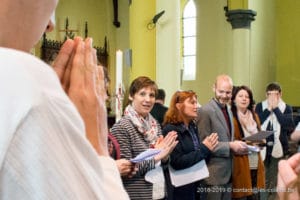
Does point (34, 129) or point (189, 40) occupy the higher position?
point (189, 40)

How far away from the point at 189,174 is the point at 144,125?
2.21ft

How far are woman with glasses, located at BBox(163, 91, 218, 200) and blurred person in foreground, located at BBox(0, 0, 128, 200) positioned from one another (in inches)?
120

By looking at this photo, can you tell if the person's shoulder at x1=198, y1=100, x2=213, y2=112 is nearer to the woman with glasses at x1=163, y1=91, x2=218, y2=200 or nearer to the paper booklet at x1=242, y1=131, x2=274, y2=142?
the woman with glasses at x1=163, y1=91, x2=218, y2=200

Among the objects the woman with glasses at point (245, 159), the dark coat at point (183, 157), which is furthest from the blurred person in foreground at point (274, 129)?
the dark coat at point (183, 157)

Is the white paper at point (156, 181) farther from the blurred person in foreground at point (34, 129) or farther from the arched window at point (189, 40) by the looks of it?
the arched window at point (189, 40)

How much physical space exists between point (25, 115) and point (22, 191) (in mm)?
83

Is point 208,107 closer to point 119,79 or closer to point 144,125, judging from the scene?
point 119,79

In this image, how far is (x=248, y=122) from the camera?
Result: 4.71 m

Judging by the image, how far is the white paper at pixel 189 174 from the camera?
363cm

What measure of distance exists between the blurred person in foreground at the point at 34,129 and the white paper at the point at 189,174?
305cm

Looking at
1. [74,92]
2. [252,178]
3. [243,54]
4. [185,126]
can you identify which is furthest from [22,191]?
[243,54]

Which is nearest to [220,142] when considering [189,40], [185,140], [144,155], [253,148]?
[253,148]

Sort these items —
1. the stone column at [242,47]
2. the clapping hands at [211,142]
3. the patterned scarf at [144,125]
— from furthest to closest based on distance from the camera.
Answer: the stone column at [242,47] → the clapping hands at [211,142] → the patterned scarf at [144,125]

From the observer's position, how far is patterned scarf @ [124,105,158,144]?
10.6ft
